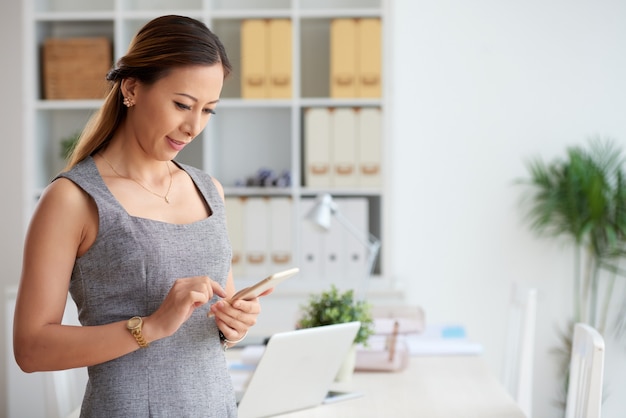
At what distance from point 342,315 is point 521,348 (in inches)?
35.1

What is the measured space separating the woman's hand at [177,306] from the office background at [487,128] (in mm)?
3264

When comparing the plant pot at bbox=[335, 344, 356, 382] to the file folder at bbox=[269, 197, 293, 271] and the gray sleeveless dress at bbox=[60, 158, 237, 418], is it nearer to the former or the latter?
the gray sleeveless dress at bbox=[60, 158, 237, 418]

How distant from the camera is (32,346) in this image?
1434mm

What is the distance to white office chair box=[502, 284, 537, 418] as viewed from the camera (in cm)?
298

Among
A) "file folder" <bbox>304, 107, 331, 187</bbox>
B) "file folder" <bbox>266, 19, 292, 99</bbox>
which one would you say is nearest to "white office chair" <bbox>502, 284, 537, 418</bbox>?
"file folder" <bbox>304, 107, 331, 187</bbox>

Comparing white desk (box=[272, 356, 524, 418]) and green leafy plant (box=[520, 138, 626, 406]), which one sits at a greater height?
green leafy plant (box=[520, 138, 626, 406])

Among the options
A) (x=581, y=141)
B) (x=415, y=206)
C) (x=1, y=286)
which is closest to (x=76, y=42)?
(x=1, y=286)

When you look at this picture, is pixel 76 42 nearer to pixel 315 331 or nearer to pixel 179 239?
pixel 315 331

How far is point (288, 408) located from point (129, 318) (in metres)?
0.83

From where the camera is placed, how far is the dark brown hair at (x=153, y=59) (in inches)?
59.7

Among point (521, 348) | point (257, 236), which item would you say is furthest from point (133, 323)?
point (257, 236)

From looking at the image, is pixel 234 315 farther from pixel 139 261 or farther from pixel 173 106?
pixel 173 106

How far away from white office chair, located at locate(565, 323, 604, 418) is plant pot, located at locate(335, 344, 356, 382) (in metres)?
0.64

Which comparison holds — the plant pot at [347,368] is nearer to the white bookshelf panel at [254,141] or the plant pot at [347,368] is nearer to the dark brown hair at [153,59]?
the dark brown hair at [153,59]
